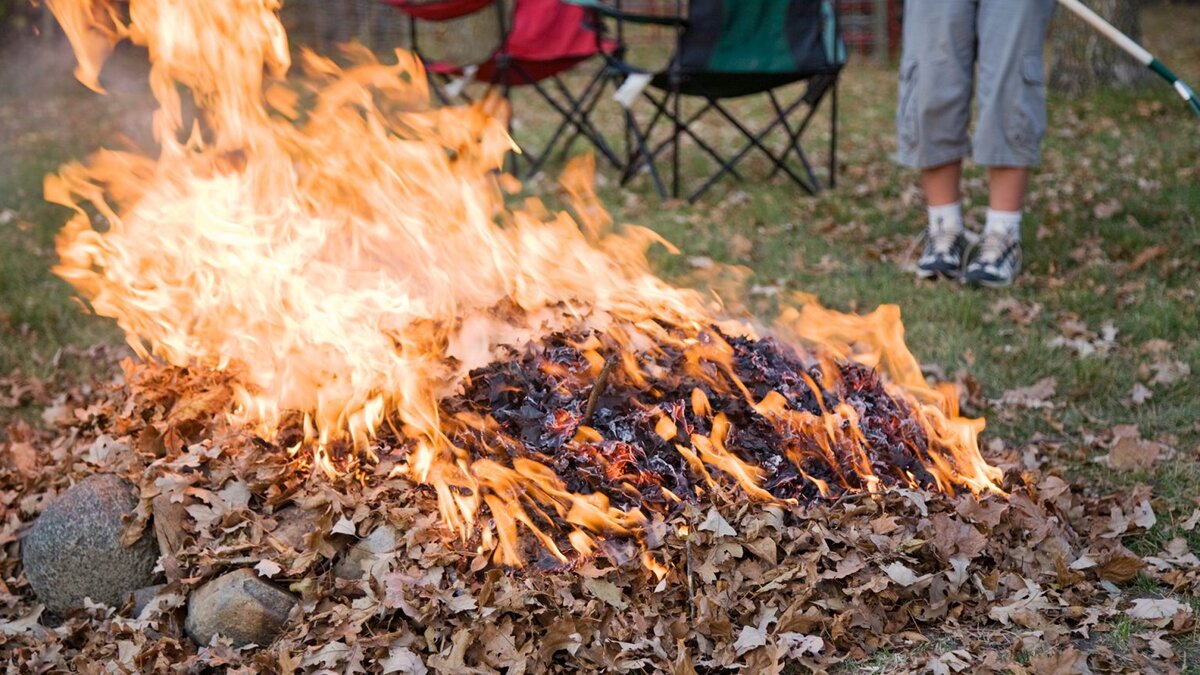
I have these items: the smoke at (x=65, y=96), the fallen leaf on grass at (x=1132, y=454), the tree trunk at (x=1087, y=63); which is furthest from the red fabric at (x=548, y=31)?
the fallen leaf on grass at (x=1132, y=454)

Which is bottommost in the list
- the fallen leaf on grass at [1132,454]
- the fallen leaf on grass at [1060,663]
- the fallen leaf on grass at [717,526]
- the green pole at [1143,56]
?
the fallen leaf on grass at [1132,454]

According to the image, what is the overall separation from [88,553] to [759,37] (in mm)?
5033

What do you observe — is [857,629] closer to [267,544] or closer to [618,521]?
[618,521]

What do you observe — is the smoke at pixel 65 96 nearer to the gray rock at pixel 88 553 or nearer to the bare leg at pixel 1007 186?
the gray rock at pixel 88 553

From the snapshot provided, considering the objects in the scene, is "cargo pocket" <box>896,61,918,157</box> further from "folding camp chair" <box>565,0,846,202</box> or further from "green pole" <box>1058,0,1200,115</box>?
"folding camp chair" <box>565,0,846,202</box>

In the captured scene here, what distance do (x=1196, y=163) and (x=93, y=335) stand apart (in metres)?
6.32

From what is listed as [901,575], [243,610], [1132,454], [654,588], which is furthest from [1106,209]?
[243,610]

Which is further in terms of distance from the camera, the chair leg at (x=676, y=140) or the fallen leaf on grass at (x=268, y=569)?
the chair leg at (x=676, y=140)

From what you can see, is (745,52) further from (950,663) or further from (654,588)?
(950,663)

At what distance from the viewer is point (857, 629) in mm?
2516

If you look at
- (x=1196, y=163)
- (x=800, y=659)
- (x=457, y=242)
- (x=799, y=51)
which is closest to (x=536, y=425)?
(x=457, y=242)

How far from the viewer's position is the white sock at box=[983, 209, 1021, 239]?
16.2 ft

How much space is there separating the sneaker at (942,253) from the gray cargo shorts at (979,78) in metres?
0.34

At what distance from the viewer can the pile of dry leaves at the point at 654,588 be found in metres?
2.44
